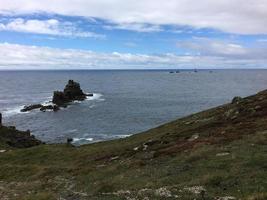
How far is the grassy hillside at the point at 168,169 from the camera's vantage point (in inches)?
1225

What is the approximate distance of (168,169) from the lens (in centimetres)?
4038

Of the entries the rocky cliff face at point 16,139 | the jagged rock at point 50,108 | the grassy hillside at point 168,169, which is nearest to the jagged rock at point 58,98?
the jagged rock at point 50,108

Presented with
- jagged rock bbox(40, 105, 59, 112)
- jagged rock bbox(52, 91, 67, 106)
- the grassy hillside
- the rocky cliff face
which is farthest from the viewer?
jagged rock bbox(52, 91, 67, 106)

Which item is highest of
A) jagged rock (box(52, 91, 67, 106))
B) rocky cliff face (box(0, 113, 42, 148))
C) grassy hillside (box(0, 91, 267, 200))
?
grassy hillside (box(0, 91, 267, 200))

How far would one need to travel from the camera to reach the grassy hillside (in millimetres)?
31125

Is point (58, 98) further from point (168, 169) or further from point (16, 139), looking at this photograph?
point (168, 169)

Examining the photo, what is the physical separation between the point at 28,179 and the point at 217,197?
106 feet

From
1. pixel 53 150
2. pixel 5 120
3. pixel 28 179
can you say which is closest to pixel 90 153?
pixel 53 150

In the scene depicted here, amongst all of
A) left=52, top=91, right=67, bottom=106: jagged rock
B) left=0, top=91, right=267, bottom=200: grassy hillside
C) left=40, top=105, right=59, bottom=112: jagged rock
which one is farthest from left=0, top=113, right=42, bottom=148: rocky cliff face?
left=52, top=91, right=67, bottom=106: jagged rock

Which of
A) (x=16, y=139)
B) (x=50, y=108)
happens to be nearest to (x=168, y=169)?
(x=16, y=139)

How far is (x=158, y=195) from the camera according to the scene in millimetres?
30625

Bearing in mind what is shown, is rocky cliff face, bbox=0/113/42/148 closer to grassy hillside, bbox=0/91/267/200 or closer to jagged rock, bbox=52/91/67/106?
grassy hillside, bbox=0/91/267/200

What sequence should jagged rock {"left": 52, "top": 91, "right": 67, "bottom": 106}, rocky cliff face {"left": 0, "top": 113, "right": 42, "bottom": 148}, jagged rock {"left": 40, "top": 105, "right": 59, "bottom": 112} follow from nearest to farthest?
rocky cliff face {"left": 0, "top": 113, "right": 42, "bottom": 148}, jagged rock {"left": 40, "top": 105, "right": 59, "bottom": 112}, jagged rock {"left": 52, "top": 91, "right": 67, "bottom": 106}

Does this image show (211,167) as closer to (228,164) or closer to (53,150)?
(228,164)
